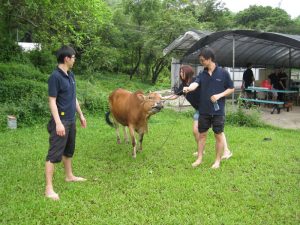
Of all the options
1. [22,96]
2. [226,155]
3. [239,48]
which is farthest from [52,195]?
[239,48]

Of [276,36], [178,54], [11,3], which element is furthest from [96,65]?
[276,36]

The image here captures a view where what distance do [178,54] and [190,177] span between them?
1236cm

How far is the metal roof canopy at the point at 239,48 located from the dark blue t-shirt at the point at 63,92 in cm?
686

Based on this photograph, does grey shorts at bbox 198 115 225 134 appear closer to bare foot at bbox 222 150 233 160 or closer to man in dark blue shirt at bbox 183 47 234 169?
man in dark blue shirt at bbox 183 47 234 169

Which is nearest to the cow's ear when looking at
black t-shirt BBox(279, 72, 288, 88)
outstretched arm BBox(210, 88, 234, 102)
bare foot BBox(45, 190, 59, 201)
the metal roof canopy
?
outstretched arm BBox(210, 88, 234, 102)

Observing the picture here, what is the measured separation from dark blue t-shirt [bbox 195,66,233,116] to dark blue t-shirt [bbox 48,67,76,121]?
2087 mm

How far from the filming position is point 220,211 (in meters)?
4.36

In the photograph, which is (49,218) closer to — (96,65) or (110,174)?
(110,174)

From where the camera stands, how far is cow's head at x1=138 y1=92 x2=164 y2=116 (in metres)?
6.25

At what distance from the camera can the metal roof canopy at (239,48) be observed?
1097cm

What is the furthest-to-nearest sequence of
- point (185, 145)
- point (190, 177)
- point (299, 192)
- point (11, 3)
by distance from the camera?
point (11, 3) → point (185, 145) → point (190, 177) → point (299, 192)

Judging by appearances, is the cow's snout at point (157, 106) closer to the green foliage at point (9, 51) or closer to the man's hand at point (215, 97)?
the man's hand at point (215, 97)

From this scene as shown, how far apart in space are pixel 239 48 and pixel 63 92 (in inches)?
468

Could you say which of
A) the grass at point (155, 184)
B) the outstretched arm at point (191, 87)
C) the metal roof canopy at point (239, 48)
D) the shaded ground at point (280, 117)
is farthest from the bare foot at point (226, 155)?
the metal roof canopy at point (239, 48)
